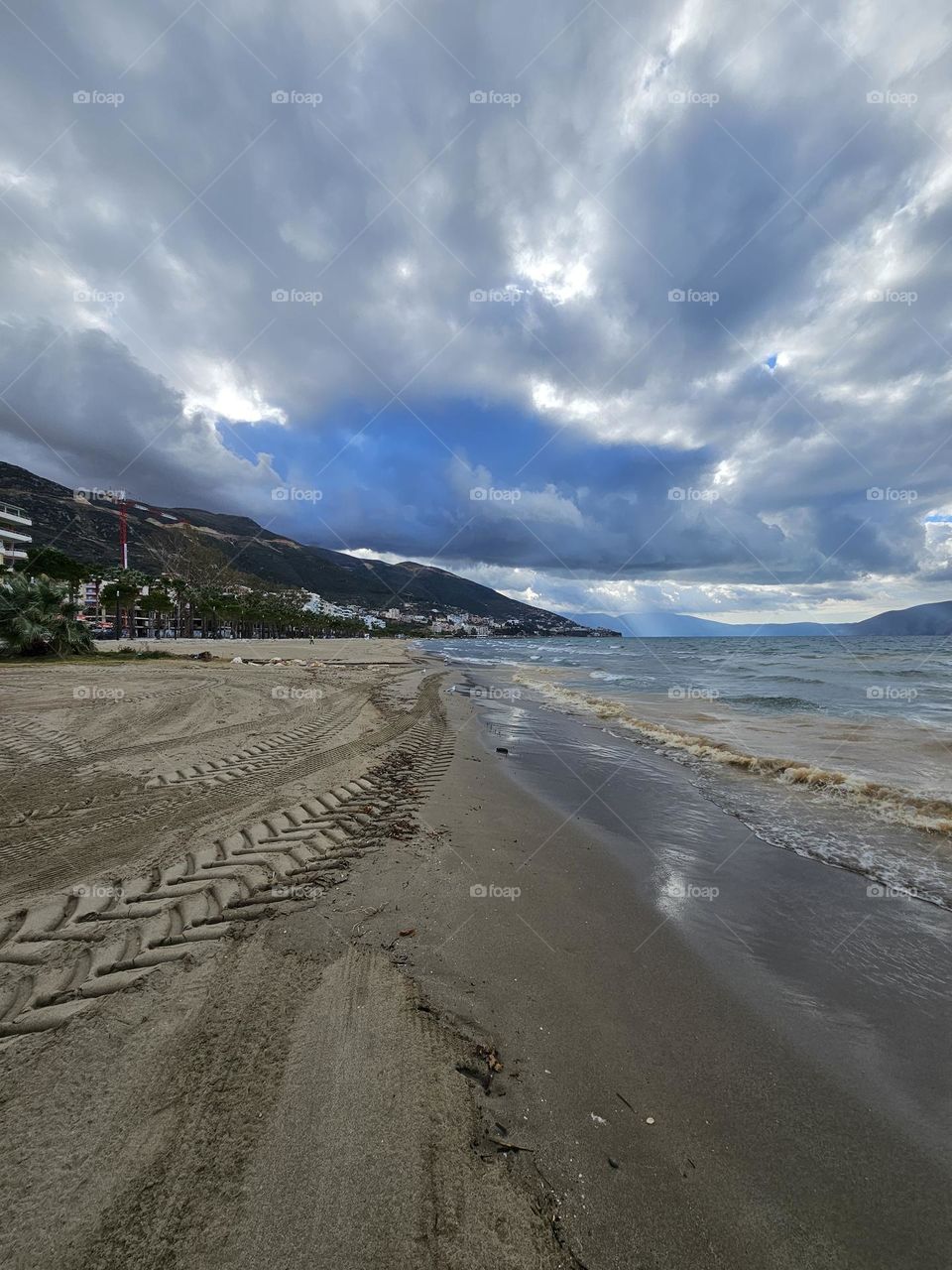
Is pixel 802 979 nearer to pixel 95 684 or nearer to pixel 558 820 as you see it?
pixel 558 820

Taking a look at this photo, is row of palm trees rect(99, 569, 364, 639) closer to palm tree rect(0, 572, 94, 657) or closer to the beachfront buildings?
the beachfront buildings

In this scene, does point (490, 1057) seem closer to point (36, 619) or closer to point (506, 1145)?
point (506, 1145)

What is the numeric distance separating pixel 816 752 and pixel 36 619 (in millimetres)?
37435

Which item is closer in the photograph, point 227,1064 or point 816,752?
point 227,1064

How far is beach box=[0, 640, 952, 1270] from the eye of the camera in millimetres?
2125

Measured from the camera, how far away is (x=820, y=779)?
9445 mm

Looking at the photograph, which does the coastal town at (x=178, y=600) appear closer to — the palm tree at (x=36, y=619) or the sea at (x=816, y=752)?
the palm tree at (x=36, y=619)

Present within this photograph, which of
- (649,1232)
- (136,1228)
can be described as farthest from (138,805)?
(649,1232)

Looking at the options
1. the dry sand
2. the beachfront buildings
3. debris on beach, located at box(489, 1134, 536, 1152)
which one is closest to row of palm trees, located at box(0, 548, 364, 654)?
the beachfront buildings

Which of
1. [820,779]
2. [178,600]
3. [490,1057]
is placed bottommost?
[490,1057]

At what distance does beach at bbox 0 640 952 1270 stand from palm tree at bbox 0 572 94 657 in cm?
2894

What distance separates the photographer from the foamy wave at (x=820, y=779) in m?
7.81

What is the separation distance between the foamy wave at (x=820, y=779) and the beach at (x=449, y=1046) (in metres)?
2.84

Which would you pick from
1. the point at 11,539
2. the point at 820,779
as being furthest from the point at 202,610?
the point at 820,779
